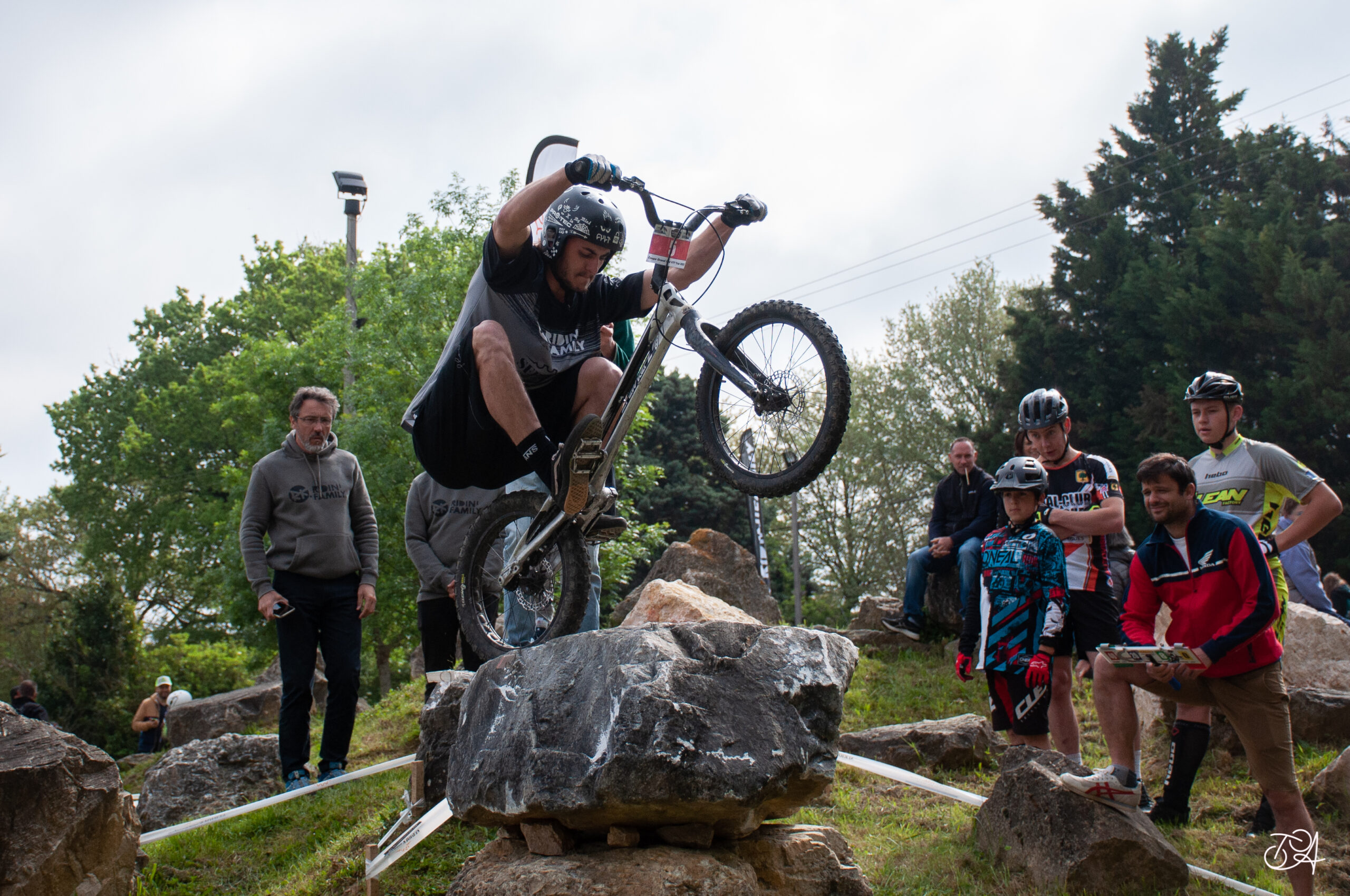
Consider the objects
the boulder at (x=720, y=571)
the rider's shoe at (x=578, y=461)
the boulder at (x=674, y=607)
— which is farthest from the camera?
the boulder at (x=720, y=571)

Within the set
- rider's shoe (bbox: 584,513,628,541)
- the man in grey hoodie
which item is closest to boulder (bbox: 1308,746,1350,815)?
rider's shoe (bbox: 584,513,628,541)

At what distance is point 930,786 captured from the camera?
17.7 feet

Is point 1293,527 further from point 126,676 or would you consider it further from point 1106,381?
point 126,676

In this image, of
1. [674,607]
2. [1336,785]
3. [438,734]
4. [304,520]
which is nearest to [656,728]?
[438,734]

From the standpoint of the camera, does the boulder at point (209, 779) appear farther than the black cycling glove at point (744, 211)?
Yes

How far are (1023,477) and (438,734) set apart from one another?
354 cm

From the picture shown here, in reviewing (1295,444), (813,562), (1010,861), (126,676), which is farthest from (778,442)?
(813,562)

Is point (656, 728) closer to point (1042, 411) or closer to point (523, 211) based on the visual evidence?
point (523, 211)

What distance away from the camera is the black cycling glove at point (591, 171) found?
3748mm

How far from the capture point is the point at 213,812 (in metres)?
6.60

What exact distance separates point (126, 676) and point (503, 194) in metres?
14.2

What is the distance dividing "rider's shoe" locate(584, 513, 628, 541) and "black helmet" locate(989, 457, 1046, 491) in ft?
6.83

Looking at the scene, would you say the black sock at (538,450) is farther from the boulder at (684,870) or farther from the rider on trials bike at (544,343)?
the boulder at (684,870)

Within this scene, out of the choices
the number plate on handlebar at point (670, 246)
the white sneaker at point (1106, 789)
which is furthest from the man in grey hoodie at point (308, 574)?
the white sneaker at point (1106, 789)
